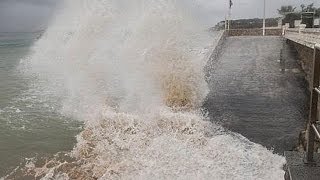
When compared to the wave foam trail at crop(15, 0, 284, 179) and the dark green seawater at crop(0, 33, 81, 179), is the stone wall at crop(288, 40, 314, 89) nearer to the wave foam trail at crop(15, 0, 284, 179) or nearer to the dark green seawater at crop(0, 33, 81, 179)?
the wave foam trail at crop(15, 0, 284, 179)

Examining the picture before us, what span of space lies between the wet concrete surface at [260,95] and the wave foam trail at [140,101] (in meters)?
0.57

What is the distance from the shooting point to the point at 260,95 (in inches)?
512

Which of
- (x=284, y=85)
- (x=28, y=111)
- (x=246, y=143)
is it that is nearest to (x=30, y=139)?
(x=28, y=111)

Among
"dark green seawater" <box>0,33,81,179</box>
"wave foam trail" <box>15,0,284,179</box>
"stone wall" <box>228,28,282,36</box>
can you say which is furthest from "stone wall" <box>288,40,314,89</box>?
"stone wall" <box>228,28,282,36</box>

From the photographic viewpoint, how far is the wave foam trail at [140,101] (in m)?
7.12

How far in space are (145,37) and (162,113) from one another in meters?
5.21

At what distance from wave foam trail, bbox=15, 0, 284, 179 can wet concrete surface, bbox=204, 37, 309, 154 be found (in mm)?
575

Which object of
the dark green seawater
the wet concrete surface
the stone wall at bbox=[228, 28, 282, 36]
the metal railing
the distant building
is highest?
the metal railing

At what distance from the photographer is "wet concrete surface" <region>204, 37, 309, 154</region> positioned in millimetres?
9461

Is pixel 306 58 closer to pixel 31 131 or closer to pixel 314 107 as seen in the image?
pixel 31 131

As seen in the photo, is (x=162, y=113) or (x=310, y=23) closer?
(x=162, y=113)

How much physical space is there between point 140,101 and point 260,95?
159 inches

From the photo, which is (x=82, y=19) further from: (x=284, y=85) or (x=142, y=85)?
(x=284, y=85)

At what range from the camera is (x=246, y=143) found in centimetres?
845
